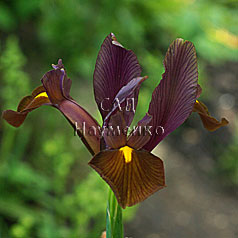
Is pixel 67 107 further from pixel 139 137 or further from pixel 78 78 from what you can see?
pixel 78 78

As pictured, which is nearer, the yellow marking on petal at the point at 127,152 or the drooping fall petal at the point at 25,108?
the yellow marking on petal at the point at 127,152

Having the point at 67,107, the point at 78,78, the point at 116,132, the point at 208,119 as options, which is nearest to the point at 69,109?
the point at 67,107

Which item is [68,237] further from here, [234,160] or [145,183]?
[234,160]

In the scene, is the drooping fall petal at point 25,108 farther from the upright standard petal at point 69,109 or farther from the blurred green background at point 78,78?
the blurred green background at point 78,78

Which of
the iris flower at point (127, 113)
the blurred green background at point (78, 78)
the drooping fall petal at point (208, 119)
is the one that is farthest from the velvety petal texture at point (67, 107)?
the blurred green background at point (78, 78)

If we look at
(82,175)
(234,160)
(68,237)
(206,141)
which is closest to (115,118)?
(68,237)
